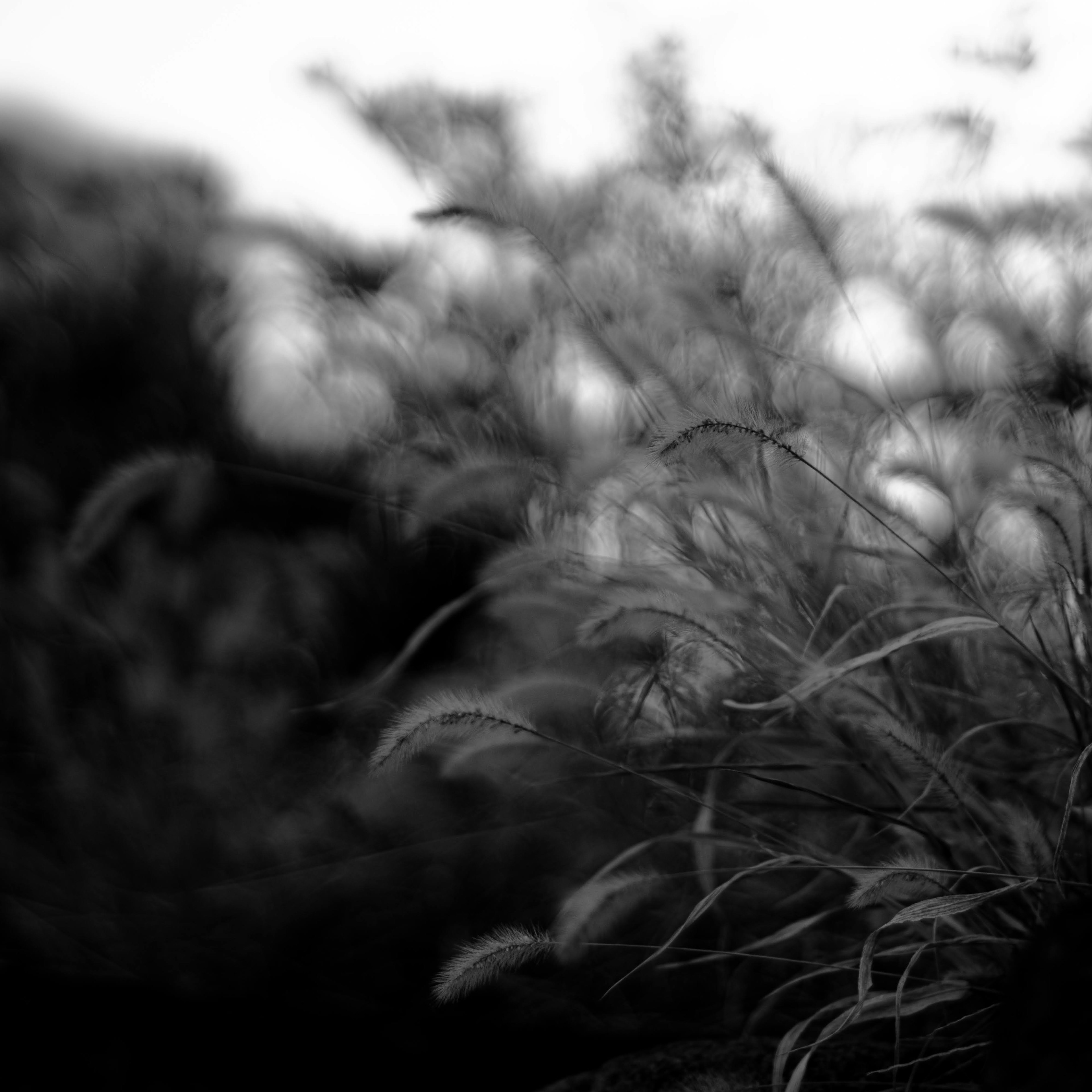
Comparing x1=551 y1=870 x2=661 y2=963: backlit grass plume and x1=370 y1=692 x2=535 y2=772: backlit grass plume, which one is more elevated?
x1=370 y1=692 x2=535 y2=772: backlit grass plume

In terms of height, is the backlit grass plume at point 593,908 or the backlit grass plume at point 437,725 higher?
the backlit grass plume at point 437,725

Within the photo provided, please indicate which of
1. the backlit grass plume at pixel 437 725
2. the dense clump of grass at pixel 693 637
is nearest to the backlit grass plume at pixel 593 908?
Result: the dense clump of grass at pixel 693 637

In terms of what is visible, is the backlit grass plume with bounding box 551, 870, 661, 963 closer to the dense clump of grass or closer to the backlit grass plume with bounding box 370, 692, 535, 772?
the dense clump of grass

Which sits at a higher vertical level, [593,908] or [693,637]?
[693,637]

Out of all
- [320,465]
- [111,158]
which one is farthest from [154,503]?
[111,158]

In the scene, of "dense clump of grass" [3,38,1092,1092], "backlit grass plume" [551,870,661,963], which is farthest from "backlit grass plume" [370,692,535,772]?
"backlit grass plume" [551,870,661,963]

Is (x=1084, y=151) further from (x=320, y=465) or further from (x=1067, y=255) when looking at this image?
(x=320, y=465)

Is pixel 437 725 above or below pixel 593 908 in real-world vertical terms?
above

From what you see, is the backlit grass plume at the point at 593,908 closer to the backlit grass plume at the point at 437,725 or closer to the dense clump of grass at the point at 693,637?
the dense clump of grass at the point at 693,637
